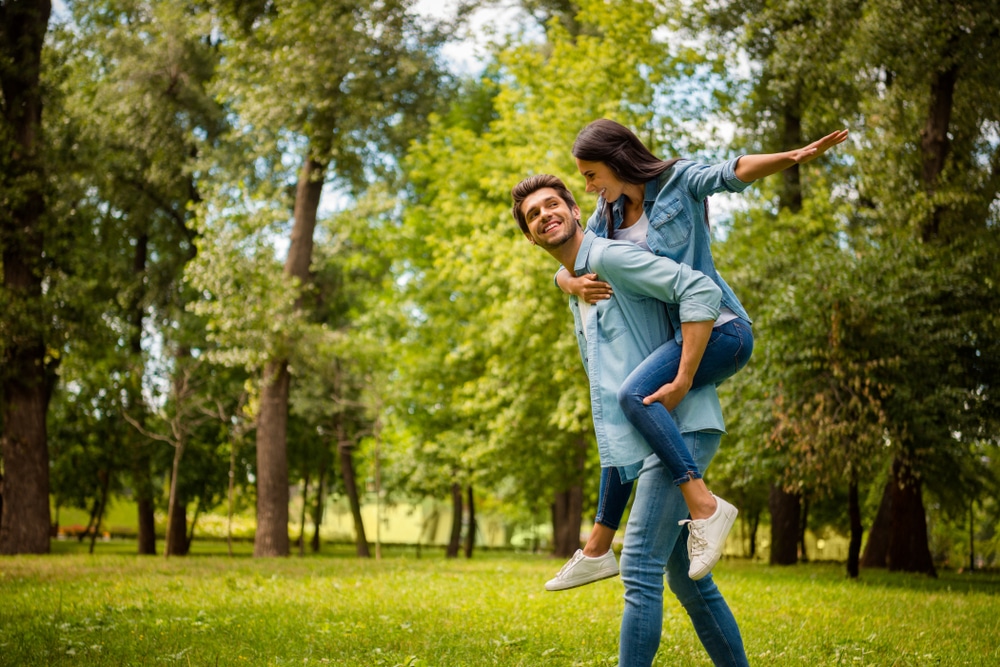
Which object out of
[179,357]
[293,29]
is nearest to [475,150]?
[293,29]

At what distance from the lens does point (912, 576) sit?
15172mm

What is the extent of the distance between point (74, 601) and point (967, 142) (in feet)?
48.4

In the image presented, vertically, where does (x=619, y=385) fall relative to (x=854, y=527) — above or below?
above

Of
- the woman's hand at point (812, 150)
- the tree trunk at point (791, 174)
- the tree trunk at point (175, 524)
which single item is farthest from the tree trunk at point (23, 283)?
the woman's hand at point (812, 150)

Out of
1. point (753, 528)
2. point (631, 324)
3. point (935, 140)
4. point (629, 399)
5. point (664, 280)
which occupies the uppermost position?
point (935, 140)

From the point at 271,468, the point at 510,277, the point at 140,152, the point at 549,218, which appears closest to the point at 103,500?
A: the point at 271,468

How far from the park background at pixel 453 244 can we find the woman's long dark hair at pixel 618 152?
30.3ft

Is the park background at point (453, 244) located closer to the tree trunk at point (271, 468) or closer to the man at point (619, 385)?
the tree trunk at point (271, 468)

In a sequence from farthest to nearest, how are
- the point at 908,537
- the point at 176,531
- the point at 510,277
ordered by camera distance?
the point at 176,531, the point at 510,277, the point at 908,537

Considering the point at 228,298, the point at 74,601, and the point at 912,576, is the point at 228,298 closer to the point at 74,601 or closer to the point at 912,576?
the point at 74,601

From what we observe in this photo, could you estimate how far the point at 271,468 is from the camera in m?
18.7

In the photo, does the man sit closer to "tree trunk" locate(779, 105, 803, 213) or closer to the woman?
the woman

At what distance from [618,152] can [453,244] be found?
15580mm

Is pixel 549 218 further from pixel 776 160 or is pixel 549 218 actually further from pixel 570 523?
pixel 570 523
